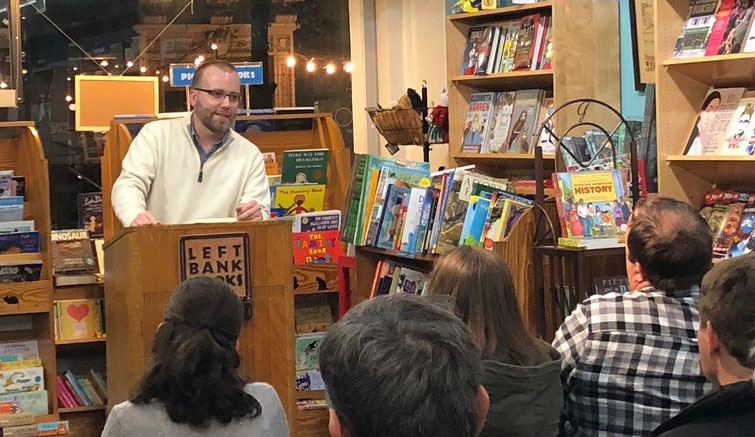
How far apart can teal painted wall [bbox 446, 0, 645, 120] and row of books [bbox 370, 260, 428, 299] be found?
1.44 m

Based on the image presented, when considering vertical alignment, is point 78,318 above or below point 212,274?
below

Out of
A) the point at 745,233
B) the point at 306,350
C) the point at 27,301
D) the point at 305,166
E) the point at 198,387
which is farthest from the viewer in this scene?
the point at 305,166

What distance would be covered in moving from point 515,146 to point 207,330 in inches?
117

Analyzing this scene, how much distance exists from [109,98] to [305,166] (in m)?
1.37

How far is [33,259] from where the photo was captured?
15.5ft

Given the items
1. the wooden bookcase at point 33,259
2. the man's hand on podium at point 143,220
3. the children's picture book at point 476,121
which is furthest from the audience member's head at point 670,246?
the wooden bookcase at point 33,259

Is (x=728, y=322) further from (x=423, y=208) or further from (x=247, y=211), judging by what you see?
(x=423, y=208)

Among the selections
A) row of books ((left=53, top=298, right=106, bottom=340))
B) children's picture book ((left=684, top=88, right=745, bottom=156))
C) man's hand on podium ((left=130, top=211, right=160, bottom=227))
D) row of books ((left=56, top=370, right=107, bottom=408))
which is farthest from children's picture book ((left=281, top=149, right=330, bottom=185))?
children's picture book ((left=684, top=88, right=745, bottom=156))

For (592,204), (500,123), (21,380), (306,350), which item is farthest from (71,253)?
(592,204)

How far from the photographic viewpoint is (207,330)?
96.7 inches

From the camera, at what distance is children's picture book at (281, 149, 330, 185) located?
4996 mm

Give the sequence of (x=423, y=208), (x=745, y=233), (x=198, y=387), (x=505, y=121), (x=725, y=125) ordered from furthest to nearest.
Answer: (x=505, y=121) → (x=423, y=208) → (x=725, y=125) → (x=745, y=233) → (x=198, y=387)

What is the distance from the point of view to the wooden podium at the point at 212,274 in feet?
10.5

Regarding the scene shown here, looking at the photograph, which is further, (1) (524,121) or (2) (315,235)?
(1) (524,121)
